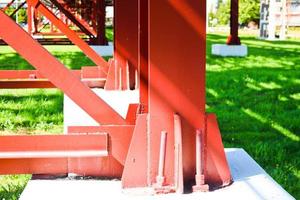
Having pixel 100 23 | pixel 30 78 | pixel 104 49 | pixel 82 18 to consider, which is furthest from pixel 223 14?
pixel 30 78

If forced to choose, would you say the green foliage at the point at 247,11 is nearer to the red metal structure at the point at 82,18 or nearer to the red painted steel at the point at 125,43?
the red metal structure at the point at 82,18

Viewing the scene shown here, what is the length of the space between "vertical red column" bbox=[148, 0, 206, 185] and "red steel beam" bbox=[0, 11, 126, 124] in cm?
23

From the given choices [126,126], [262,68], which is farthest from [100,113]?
[262,68]

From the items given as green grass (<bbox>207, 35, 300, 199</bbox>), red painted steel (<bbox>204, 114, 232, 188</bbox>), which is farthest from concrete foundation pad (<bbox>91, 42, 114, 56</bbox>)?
red painted steel (<bbox>204, 114, 232, 188</bbox>)

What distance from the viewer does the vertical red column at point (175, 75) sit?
216cm

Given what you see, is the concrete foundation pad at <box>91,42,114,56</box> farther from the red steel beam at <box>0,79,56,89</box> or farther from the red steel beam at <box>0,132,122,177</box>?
the red steel beam at <box>0,132,122,177</box>

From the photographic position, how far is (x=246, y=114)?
19.5ft

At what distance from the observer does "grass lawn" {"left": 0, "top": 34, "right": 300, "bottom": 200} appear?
3930 millimetres

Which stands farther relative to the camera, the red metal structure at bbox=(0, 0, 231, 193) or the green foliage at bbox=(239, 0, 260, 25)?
the green foliage at bbox=(239, 0, 260, 25)

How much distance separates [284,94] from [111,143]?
17.3ft

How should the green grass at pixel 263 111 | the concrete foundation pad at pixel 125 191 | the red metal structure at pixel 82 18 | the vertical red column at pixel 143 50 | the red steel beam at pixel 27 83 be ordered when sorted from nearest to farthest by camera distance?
the concrete foundation pad at pixel 125 191
the vertical red column at pixel 143 50
the green grass at pixel 263 111
the red steel beam at pixel 27 83
the red metal structure at pixel 82 18

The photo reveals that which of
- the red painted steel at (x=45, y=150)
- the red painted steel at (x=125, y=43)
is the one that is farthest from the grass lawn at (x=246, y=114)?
the red painted steel at (x=45, y=150)

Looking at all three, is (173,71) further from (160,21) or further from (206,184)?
(206,184)

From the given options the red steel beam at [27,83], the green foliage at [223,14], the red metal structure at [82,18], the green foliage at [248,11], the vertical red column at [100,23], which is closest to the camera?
the red steel beam at [27,83]
